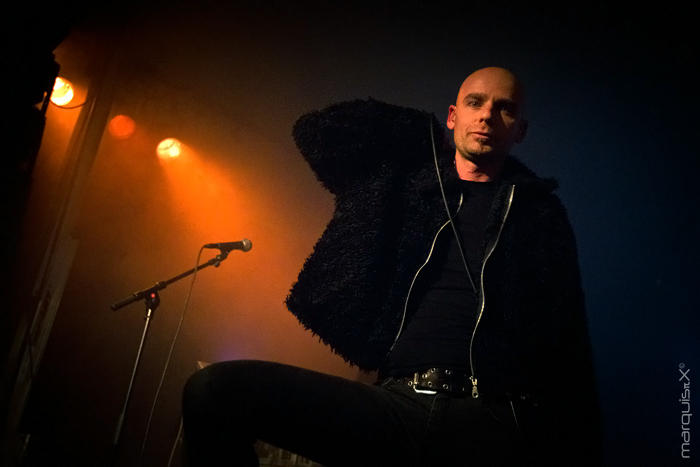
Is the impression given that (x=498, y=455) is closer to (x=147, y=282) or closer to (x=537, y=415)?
(x=537, y=415)

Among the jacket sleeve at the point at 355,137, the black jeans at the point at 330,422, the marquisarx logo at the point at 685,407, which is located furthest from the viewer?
the marquisarx logo at the point at 685,407

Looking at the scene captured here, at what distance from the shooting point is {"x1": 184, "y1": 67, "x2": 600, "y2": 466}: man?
2.69 feet

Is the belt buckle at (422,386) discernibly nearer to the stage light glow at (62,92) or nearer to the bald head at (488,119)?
the bald head at (488,119)

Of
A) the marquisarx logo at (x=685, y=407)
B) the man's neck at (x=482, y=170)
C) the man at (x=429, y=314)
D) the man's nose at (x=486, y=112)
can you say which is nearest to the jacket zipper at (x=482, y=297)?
the man at (x=429, y=314)

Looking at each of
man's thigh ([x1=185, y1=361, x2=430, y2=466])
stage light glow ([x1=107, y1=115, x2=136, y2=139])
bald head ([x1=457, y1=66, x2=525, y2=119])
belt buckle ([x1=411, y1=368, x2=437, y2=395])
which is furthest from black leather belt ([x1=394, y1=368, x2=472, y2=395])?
stage light glow ([x1=107, y1=115, x2=136, y2=139])

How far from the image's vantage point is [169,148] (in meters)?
4.52

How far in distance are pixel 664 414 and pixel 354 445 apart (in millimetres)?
2515

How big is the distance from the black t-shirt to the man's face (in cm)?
19

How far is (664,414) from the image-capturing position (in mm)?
2441

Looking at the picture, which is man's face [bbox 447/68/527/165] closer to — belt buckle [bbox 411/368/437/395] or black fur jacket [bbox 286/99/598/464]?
black fur jacket [bbox 286/99/598/464]

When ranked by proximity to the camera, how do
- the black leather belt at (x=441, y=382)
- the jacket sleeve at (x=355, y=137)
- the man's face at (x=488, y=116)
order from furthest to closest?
the man's face at (x=488, y=116) < the jacket sleeve at (x=355, y=137) < the black leather belt at (x=441, y=382)

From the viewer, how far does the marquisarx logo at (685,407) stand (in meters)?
2.36

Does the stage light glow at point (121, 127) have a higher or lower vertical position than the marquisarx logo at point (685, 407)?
higher

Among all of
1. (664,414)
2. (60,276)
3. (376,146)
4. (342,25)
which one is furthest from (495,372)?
(60,276)
